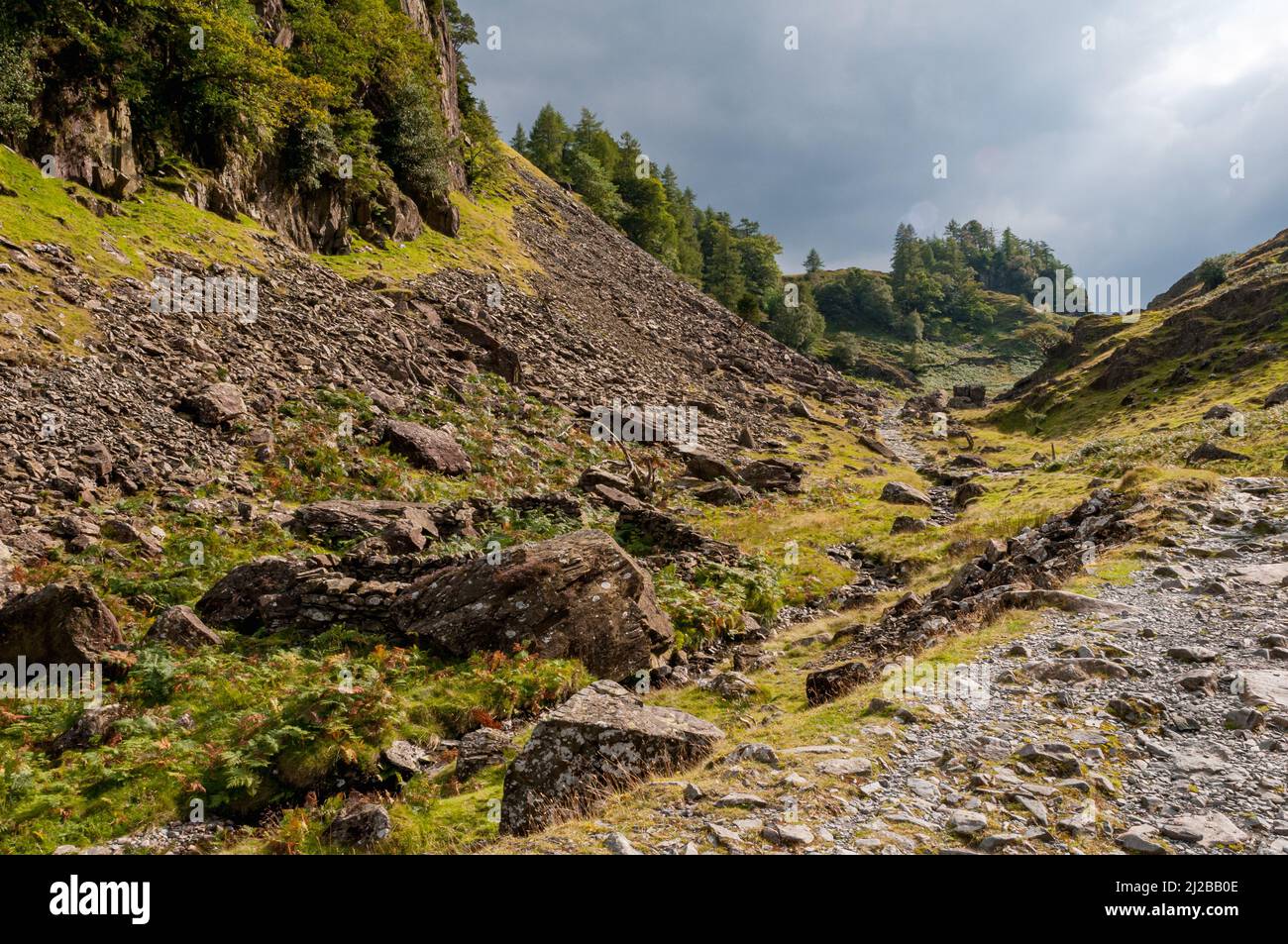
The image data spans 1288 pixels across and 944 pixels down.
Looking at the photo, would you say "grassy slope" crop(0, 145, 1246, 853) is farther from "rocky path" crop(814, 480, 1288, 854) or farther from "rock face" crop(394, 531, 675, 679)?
"rocky path" crop(814, 480, 1288, 854)

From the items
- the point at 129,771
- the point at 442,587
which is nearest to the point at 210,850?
the point at 129,771

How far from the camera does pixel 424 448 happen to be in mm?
25078

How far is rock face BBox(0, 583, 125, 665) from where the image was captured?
11.5m

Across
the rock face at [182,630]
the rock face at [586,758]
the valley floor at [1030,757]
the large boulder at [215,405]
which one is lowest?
the rock face at [586,758]

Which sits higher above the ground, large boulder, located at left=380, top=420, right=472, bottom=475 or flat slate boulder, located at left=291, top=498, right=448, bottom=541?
large boulder, located at left=380, top=420, right=472, bottom=475

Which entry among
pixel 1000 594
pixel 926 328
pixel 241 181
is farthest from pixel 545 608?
pixel 926 328

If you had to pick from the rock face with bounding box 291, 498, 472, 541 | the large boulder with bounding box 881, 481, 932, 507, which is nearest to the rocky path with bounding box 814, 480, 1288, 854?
the rock face with bounding box 291, 498, 472, 541

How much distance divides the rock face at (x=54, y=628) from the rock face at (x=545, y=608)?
5.70 metres

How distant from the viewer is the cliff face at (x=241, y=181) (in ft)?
79.7

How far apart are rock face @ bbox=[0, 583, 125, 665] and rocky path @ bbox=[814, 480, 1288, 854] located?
45.3 ft

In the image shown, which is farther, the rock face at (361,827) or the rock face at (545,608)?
the rock face at (545,608)

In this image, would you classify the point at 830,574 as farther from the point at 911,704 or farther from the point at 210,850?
the point at 210,850

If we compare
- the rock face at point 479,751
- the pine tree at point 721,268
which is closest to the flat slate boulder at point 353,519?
the rock face at point 479,751

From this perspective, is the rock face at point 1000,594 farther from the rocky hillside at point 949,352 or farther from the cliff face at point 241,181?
the rocky hillside at point 949,352
